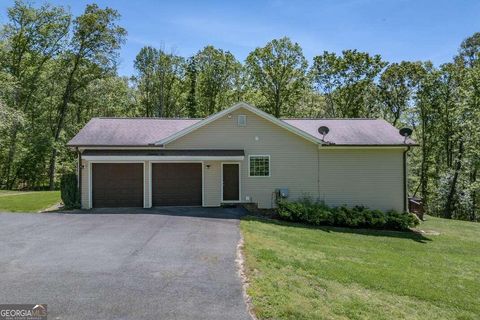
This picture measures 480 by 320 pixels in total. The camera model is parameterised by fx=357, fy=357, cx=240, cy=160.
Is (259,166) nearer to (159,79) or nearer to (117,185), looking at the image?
(117,185)

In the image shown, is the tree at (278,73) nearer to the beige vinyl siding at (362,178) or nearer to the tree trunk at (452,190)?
the tree trunk at (452,190)

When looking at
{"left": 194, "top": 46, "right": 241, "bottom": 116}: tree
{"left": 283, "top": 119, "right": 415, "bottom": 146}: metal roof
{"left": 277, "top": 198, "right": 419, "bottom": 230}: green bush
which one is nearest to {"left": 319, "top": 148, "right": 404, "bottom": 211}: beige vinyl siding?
{"left": 283, "top": 119, "right": 415, "bottom": 146}: metal roof

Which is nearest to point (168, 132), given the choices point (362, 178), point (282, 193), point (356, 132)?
point (282, 193)

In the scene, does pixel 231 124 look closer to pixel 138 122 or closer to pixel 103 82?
pixel 138 122

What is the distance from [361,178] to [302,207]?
12.2 feet

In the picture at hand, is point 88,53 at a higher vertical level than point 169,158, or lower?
higher

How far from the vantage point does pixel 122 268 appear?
6.86 meters

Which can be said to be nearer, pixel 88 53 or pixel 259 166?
pixel 259 166

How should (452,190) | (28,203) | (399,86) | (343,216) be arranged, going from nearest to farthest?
(343,216) → (28,203) → (452,190) → (399,86)

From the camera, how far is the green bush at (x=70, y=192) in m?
15.3

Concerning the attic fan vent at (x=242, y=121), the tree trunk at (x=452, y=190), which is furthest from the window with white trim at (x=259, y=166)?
the tree trunk at (x=452, y=190)

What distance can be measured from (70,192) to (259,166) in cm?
833

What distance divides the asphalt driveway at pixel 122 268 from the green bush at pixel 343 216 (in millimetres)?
3888

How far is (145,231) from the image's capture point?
10.3m
